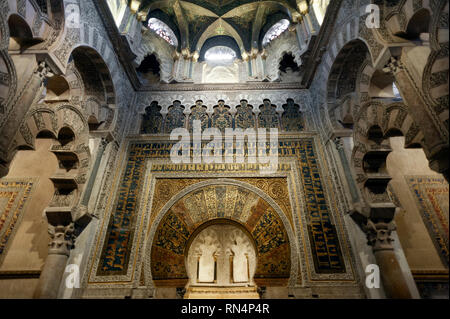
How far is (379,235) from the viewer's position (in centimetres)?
398

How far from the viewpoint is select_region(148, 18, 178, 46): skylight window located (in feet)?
23.0

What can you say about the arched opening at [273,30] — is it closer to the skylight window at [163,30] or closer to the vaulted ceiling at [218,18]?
the vaulted ceiling at [218,18]

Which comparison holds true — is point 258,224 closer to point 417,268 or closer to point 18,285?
point 417,268

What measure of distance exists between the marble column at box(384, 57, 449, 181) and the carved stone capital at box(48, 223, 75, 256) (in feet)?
17.6

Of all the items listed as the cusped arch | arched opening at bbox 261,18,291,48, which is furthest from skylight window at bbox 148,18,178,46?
the cusped arch

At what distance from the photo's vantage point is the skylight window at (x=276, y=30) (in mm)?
7051

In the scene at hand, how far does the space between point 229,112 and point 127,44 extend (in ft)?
9.24

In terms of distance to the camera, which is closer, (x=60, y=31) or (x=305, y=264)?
(x=60, y=31)

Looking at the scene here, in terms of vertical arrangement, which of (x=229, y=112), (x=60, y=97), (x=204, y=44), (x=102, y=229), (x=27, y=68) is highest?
(x=204, y=44)

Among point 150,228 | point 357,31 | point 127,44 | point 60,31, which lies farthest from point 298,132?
point 60,31

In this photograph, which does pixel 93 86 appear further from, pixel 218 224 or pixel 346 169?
pixel 346 169

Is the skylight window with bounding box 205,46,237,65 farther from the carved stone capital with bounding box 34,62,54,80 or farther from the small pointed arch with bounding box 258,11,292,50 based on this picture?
the carved stone capital with bounding box 34,62,54,80

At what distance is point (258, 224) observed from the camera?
15.4ft

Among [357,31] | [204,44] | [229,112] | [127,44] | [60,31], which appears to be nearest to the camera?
[60,31]
